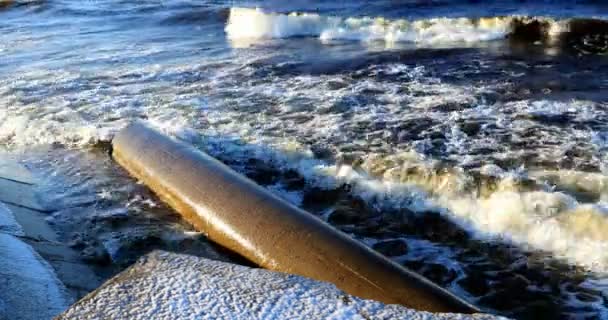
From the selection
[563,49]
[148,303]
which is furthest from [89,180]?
[563,49]

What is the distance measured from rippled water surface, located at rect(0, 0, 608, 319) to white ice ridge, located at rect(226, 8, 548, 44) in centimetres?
7

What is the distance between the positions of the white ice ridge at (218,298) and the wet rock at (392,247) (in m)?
1.67

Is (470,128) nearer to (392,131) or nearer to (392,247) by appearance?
(392,131)

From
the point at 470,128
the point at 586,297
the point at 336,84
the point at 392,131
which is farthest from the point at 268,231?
the point at 336,84

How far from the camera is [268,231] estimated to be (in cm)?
381

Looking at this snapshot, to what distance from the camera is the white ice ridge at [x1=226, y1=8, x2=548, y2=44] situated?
41.8 ft

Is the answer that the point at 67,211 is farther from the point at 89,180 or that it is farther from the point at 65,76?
the point at 65,76

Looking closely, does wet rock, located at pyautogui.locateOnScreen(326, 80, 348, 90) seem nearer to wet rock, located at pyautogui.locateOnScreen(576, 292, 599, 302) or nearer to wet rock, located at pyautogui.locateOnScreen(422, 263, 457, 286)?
wet rock, located at pyautogui.locateOnScreen(422, 263, 457, 286)

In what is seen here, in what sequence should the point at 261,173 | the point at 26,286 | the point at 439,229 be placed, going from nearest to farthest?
1. the point at 26,286
2. the point at 439,229
3. the point at 261,173

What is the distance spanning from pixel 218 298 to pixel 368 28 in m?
12.2

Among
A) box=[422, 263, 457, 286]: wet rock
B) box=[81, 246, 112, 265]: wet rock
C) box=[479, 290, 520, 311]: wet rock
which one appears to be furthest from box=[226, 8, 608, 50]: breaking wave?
box=[81, 246, 112, 265]: wet rock

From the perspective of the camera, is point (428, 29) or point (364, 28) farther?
point (364, 28)

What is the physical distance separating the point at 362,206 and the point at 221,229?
1.35 metres

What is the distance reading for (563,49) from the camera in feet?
36.1
